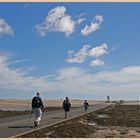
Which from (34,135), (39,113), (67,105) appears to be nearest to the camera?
(34,135)

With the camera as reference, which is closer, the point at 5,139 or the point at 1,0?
the point at 5,139

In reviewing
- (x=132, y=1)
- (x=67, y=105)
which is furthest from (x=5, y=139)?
(x=67, y=105)

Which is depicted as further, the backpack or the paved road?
the backpack

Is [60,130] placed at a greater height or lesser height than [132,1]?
lesser

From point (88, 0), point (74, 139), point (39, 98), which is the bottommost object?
point (74, 139)

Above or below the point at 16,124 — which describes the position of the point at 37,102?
above

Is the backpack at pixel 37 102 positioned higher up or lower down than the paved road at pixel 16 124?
higher up

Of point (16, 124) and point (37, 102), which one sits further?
point (16, 124)

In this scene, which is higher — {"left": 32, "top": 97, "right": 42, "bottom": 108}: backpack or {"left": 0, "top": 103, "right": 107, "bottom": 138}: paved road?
{"left": 32, "top": 97, "right": 42, "bottom": 108}: backpack

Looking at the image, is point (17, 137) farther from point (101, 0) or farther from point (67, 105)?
point (67, 105)

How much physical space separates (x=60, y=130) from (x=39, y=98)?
7.81ft

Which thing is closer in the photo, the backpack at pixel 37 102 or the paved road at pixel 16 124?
the paved road at pixel 16 124

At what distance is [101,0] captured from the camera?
83.3ft

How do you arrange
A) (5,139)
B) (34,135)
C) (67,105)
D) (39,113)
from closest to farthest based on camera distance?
(5,139)
(34,135)
(39,113)
(67,105)
